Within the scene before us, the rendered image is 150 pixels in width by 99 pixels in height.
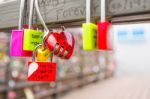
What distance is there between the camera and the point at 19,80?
438 centimetres

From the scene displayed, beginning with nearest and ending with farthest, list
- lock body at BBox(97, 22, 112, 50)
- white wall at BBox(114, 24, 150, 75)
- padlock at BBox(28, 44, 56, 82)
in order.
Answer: lock body at BBox(97, 22, 112, 50) < padlock at BBox(28, 44, 56, 82) < white wall at BBox(114, 24, 150, 75)

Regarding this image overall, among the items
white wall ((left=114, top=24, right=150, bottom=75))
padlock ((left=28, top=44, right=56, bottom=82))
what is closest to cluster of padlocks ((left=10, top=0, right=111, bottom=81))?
padlock ((left=28, top=44, right=56, bottom=82))

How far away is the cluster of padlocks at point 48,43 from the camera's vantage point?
0.57 m

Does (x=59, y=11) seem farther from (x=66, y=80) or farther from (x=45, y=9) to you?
(x=66, y=80)

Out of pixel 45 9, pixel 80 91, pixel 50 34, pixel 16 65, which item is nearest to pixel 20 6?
pixel 45 9

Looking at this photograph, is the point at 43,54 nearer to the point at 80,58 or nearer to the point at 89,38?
the point at 89,38

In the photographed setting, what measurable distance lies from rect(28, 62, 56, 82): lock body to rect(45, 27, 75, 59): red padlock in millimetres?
56

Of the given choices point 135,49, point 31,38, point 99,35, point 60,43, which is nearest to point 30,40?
point 31,38

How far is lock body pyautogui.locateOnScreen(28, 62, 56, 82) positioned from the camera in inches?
25.7

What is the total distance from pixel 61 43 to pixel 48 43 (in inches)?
1.3

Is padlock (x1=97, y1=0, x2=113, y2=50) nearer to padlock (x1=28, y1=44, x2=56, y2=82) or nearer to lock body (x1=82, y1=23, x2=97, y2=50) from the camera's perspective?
lock body (x1=82, y1=23, x2=97, y2=50)

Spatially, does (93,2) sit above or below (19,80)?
above

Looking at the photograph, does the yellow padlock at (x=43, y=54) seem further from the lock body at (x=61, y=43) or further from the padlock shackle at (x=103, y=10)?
the padlock shackle at (x=103, y=10)

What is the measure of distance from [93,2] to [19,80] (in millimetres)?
3954
